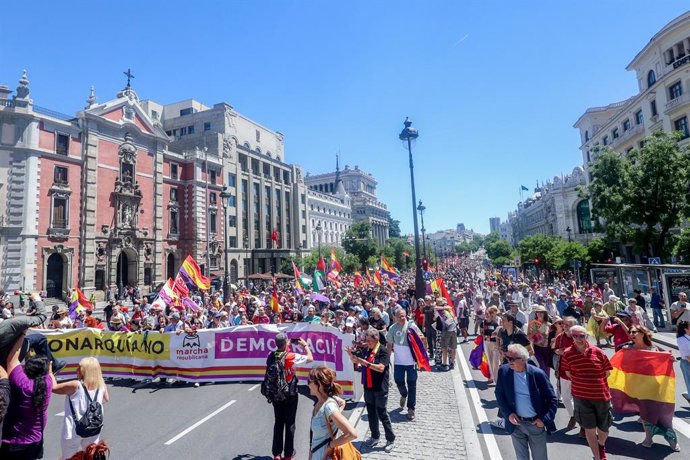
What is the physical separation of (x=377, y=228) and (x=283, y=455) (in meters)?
102

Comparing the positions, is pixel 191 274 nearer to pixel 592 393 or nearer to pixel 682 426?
pixel 592 393

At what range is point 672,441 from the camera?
550 centimetres

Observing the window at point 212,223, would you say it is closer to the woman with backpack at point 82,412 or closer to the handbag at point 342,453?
the woman with backpack at point 82,412

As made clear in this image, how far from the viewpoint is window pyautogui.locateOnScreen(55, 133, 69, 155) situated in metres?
31.5

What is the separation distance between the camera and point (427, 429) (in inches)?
247

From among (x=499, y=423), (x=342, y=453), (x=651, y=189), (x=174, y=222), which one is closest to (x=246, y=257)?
(x=174, y=222)

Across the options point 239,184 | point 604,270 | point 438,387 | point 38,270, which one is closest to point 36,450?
point 438,387

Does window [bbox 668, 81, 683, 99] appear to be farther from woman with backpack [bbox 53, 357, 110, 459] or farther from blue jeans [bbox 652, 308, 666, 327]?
woman with backpack [bbox 53, 357, 110, 459]

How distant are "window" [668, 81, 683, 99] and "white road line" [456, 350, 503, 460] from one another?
1322 inches

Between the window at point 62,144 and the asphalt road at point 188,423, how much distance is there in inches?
1168

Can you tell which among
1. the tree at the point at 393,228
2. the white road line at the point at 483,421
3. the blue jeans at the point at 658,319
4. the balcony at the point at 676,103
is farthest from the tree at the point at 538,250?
the tree at the point at 393,228

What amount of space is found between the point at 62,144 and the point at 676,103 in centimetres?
4858

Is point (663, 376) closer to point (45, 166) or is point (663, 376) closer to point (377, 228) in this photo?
point (45, 166)

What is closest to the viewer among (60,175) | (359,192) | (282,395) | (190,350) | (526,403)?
(526,403)
